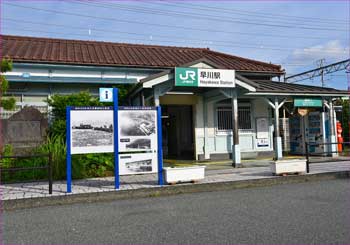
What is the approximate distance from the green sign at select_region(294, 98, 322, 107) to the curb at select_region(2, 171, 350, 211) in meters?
5.00

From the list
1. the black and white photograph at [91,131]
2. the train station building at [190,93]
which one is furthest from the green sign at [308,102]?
the black and white photograph at [91,131]

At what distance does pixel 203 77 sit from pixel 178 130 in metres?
6.40

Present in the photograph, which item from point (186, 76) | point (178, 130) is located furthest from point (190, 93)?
point (186, 76)

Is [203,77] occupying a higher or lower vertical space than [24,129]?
higher

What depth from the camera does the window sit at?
15.7 m

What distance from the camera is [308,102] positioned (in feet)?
49.6

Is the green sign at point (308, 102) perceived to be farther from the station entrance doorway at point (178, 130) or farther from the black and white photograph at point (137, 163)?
the black and white photograph at point (137, 163)

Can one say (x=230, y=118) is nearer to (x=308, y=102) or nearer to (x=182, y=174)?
(x=308, y=102)

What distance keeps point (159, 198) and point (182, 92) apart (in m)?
7.54

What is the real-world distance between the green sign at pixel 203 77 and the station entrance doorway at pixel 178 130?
5.09m

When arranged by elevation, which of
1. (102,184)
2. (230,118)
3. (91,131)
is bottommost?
(102,184)

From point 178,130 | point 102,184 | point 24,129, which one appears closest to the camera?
point 102,184

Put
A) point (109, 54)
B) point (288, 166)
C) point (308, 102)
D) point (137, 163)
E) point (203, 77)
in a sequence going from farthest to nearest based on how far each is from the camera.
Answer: point (109, 54) → point (308, 102) → point (203, 77) → point (288, 166) → point (137, 163)

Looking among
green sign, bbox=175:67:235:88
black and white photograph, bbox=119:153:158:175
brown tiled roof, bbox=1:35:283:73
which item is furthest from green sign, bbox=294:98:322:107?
black and white photograph, bbox=119:153:158:175
